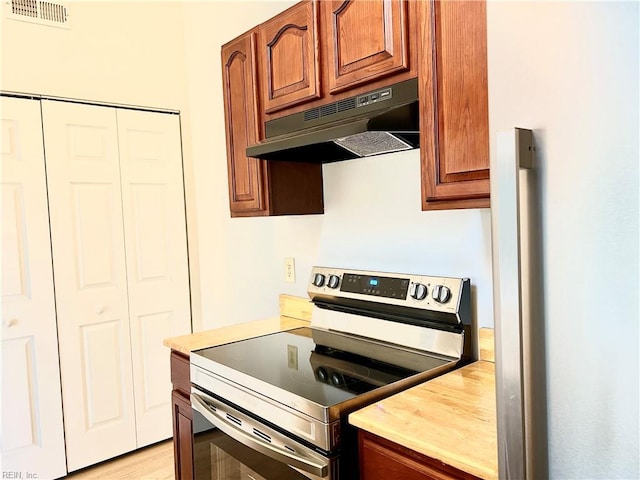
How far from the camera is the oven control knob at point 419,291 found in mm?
1600

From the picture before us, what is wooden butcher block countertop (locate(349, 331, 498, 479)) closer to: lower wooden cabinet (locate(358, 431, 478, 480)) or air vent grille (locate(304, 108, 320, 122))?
lower wooden cabinet (locate(358, 431, 478, 480))

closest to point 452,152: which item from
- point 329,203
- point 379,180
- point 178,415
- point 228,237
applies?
point 379,180

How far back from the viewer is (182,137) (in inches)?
114

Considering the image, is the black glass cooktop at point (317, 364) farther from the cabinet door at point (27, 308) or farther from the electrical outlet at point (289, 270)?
the cabinet door at point (27, 308)

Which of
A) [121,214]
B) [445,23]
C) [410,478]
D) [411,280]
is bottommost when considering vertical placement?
[410,478]

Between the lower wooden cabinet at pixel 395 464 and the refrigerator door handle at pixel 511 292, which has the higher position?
the refrigerator door handle at pixel 511 292

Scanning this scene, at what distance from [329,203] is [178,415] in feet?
3.44

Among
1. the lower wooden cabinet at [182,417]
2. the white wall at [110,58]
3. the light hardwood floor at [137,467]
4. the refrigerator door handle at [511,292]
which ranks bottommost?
the light hardwood floor at [137,467]

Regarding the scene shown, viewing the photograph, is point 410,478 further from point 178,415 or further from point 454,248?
point 178,415

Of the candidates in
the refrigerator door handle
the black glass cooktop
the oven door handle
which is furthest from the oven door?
the refrigerator door handle

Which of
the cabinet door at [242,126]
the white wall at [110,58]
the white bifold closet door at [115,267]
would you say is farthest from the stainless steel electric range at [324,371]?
the white wall at [110,58]

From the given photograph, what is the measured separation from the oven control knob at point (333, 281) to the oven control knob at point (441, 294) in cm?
46

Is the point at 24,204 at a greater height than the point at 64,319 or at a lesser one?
greater

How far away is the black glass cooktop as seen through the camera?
1.34 metres
